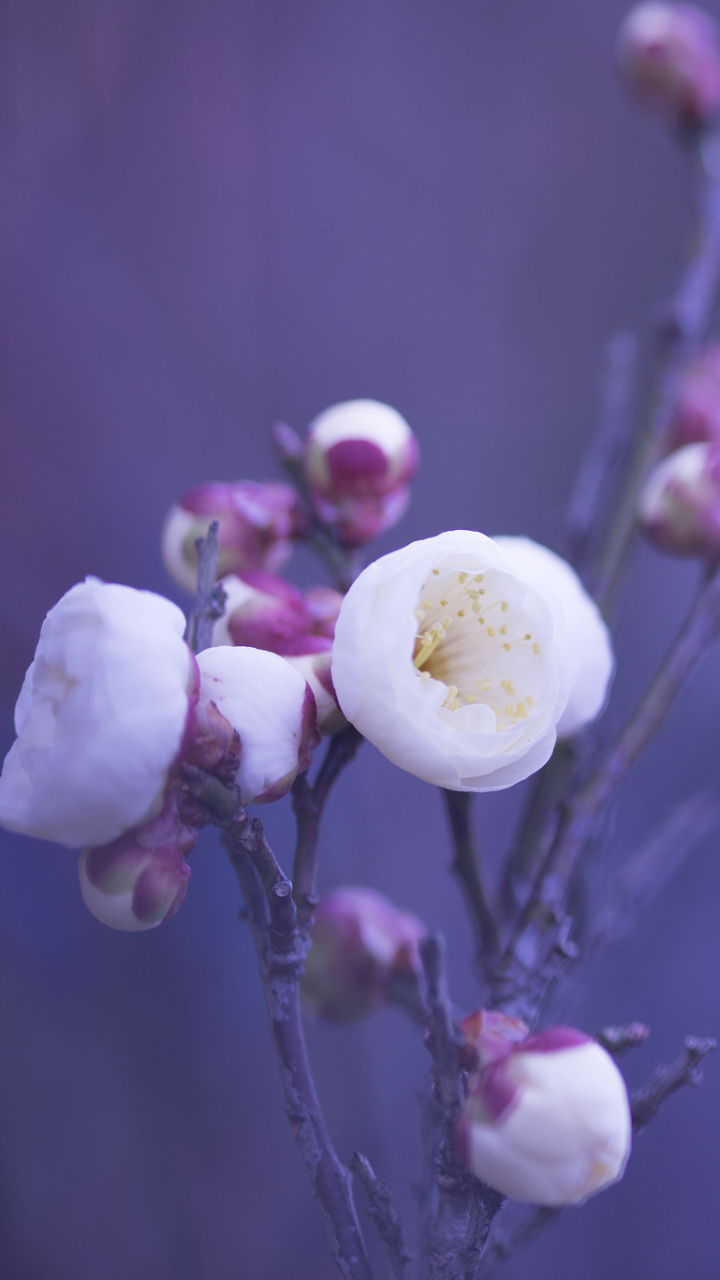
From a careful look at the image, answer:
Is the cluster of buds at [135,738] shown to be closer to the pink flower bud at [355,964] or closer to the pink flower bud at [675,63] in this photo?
the pink flower bud at [355,964]

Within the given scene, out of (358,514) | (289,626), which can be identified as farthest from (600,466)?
(289,626)

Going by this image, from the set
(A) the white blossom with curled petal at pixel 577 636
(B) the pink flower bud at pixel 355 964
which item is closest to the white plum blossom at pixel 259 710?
(A) the white blossom with curled petal at pixel 577 636

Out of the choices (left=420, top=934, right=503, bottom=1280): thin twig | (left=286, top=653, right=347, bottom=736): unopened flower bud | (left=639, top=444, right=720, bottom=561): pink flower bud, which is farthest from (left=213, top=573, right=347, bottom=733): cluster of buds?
(left=639, top=444, right=720, bottom=561): pink flower bud

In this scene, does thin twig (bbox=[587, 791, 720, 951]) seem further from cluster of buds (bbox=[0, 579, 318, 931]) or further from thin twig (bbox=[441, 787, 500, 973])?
cluster of buds (bbox=[0, 579, 318, 931])

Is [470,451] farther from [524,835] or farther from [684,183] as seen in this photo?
[524,835]

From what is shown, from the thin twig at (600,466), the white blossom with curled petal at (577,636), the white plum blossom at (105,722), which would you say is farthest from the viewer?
the thin twig at (600,466)

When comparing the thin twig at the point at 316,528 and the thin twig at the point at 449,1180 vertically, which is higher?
the thin twig at the point at 316,528

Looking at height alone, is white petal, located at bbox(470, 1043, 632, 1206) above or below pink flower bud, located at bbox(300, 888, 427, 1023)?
above

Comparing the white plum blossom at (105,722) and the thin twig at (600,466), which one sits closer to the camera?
the white plum blossom at (105,722)
